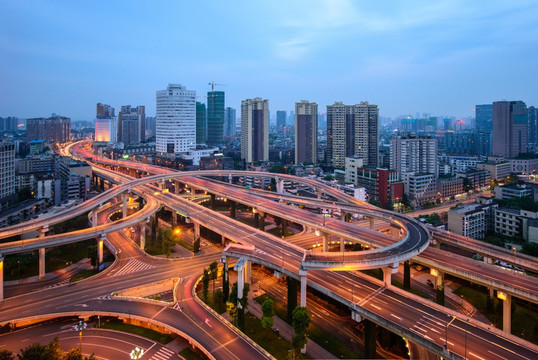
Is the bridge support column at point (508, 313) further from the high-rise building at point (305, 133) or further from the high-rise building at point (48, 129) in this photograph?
the high-rise building at point (48, 129)

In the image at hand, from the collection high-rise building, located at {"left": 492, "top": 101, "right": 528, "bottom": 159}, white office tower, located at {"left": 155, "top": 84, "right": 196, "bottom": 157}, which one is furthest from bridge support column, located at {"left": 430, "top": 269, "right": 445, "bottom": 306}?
high-rise building, located at {"left": 492, "top": 101, "right": 528, "bottom": 159}

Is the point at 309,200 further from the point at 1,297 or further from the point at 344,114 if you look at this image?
the point at 344,114

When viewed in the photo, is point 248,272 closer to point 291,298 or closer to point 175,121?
point 291,298

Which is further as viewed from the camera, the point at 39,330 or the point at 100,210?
the point at 100,210

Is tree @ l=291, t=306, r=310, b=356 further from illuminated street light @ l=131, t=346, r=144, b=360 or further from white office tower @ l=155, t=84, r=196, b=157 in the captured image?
white office tower @ l=155, t=84, r=196, b=157

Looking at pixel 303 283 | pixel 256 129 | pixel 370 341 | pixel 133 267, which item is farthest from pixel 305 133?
pixel 370 341

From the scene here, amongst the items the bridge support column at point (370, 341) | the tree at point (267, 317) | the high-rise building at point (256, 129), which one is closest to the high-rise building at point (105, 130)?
the high-rise building at point (256, 129)

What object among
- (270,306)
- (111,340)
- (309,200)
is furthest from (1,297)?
(309,200)
